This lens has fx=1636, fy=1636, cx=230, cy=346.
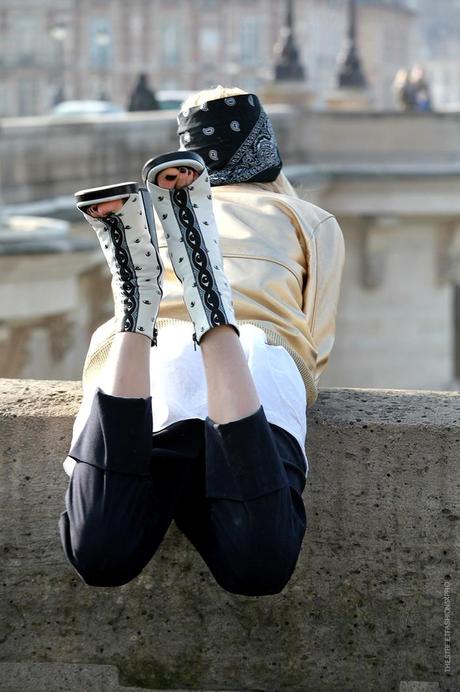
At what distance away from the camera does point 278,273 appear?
3.81 meters

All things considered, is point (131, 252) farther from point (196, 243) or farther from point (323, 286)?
point (323, 286)

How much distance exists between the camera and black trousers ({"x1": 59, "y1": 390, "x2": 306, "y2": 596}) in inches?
130

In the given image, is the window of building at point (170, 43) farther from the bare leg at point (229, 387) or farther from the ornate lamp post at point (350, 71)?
the bare leg at point (229, 387)

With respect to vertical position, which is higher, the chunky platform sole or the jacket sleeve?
the chunky platform sole

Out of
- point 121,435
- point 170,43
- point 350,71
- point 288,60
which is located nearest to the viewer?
point 121,435

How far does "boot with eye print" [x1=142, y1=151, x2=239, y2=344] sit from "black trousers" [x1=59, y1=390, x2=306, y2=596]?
0.23m

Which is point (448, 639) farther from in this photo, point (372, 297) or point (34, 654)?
point (372, 297)

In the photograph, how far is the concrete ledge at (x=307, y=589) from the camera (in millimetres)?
3785

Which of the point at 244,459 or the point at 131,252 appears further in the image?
the point at 131,252

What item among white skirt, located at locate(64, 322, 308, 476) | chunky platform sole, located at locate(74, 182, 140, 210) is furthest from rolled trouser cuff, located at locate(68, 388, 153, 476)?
chunky platform sole, located at locate(74, 182, 140, 210)

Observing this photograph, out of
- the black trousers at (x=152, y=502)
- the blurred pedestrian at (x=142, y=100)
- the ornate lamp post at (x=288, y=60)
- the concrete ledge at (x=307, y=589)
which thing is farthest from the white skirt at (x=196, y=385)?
the ornate lamp post at (x=288, y=60)

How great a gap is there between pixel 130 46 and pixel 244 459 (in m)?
71.5

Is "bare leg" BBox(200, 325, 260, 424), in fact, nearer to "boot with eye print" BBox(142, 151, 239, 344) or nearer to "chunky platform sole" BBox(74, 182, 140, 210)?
"boot with eye print" BBox(142, 151, 239, 344)

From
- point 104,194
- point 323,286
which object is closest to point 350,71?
point 323,286
